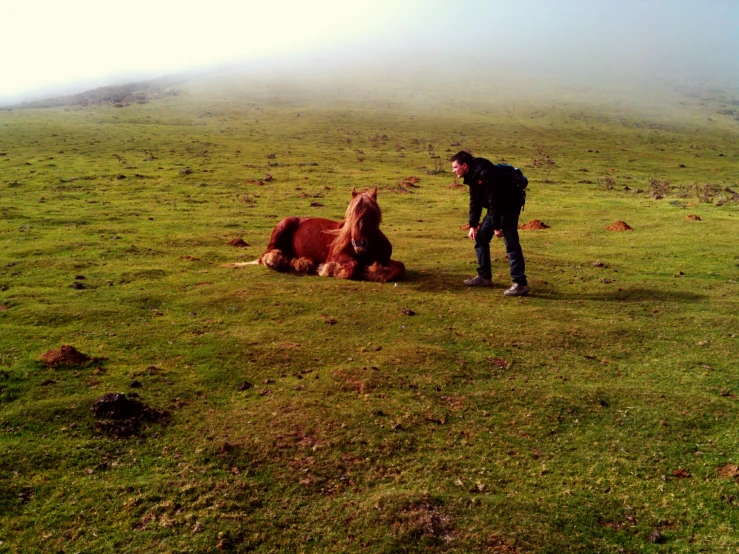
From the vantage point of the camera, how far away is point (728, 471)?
506 cm

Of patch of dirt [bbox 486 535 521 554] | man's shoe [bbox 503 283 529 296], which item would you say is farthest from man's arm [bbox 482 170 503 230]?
patch of dirt [bbox 486 535 521 554]

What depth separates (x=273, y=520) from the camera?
171 inches

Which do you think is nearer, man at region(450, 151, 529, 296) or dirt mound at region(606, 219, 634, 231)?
man at region(450, 151, 529, 296)

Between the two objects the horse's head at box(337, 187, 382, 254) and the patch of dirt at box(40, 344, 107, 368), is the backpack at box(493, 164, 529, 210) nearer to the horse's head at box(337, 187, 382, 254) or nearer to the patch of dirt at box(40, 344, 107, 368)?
the horse's head at box(337, 187, 382, 254)

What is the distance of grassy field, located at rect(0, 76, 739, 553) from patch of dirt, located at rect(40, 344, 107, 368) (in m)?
0.16

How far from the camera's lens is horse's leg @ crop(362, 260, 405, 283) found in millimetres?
10977

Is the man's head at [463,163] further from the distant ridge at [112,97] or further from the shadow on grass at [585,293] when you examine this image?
the distant ridge at [112,97]

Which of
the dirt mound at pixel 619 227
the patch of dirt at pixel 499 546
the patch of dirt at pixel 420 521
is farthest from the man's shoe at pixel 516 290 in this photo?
the dirt mound at pixel 619 227

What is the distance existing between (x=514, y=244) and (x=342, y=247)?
3.50 m

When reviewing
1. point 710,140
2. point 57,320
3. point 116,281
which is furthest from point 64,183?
point 710,140

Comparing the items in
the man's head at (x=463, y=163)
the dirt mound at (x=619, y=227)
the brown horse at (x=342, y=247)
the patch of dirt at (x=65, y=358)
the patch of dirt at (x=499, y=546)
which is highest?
the man's head at (x=463, y=163)

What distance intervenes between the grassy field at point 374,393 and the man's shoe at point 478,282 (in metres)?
0.27

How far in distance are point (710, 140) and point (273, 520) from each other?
279 feet

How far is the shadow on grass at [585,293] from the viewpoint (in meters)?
10.3
